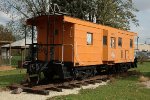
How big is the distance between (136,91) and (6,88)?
5.59 meters

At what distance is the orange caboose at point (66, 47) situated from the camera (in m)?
17.2

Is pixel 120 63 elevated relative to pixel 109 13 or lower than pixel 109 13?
lower

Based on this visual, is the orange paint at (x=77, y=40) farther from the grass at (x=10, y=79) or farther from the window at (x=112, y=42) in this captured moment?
the grass at (x=10, y=79)

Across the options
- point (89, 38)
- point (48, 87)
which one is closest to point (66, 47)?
point (89, 38)

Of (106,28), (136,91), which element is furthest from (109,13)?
(136,91)

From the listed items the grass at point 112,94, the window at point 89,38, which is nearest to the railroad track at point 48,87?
the grass at point 112,94

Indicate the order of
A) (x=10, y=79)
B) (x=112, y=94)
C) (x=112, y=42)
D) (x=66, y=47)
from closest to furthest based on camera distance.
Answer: (x=112, y=94) < (x=66, y=47) < (x=10, y=79) < (x=112, y=42)

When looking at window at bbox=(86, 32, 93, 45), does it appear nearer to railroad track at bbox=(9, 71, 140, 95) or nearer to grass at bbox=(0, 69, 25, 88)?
railroad track at bbox=(9, 71, 140, 95)

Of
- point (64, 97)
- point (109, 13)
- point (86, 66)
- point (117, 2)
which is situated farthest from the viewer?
point (117, 2)

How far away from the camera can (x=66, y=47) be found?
1770cm

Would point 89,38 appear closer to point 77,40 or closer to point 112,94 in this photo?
point 77,40

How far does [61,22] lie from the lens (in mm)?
17750

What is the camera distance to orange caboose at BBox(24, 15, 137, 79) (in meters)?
17.2

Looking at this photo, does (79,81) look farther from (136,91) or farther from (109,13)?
(109,13)
